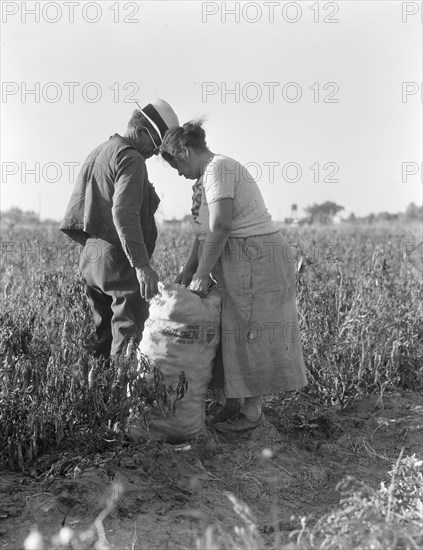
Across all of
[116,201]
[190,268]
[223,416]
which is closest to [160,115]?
[116,201]

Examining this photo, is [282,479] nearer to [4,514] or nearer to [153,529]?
[153,529]

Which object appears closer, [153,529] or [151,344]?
[153,529]

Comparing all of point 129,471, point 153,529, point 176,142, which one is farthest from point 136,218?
point 153,529

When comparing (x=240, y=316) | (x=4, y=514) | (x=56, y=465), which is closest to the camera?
(x=4, y=514)

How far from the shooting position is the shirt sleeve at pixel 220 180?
10.6 feet

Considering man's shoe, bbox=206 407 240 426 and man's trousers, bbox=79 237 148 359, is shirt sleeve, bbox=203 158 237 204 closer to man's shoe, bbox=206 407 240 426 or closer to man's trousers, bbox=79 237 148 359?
man's trousers, bbox=79 237 148 359

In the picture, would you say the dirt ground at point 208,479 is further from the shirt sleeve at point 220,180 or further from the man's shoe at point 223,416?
the shirt sleeve at point 220,180

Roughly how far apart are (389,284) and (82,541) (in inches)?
112

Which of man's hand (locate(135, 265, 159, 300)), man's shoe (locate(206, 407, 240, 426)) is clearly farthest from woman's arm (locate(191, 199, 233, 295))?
man's shoe (locate(206, 407, 240, 426))

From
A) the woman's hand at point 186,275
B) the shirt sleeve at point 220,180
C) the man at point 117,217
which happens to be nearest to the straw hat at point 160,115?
the man at point 117,217

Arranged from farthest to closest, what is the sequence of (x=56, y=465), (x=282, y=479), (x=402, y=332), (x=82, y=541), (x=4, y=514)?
(x=402, y=332), (x=282, y=479), (x=56, y=465), (x=4, y=514), (x=82, y=541)

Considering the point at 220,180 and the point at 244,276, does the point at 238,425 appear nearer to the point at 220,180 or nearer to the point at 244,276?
the point at 244,276

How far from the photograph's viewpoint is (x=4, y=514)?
245 cm

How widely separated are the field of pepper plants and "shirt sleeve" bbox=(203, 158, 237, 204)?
428 mm
